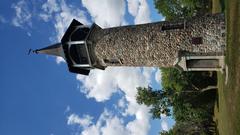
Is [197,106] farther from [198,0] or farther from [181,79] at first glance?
[198,0]

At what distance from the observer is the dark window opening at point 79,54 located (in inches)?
1090

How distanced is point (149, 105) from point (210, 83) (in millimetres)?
7612

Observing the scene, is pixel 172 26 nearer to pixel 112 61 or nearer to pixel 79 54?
pixel 112 61

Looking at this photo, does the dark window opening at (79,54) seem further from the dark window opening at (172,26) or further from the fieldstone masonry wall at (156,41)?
the dark window opening at (172,26)

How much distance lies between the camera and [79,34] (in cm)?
2816

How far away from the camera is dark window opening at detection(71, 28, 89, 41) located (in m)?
27.9

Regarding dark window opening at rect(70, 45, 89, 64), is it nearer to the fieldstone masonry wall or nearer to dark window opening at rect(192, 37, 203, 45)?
the fieldstone masonry wall

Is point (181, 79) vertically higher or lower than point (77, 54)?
lower

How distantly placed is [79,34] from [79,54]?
140 centimetres

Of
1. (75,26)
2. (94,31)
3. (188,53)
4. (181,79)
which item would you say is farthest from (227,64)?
(181,79)

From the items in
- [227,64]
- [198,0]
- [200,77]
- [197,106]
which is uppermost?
[198,0]

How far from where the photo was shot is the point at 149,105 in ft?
158

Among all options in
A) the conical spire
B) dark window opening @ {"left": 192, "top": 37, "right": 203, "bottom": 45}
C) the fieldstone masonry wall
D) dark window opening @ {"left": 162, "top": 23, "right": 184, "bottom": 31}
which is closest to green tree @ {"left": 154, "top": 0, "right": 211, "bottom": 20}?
the conical spire

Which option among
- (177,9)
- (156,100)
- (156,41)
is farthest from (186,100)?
(156,41)
